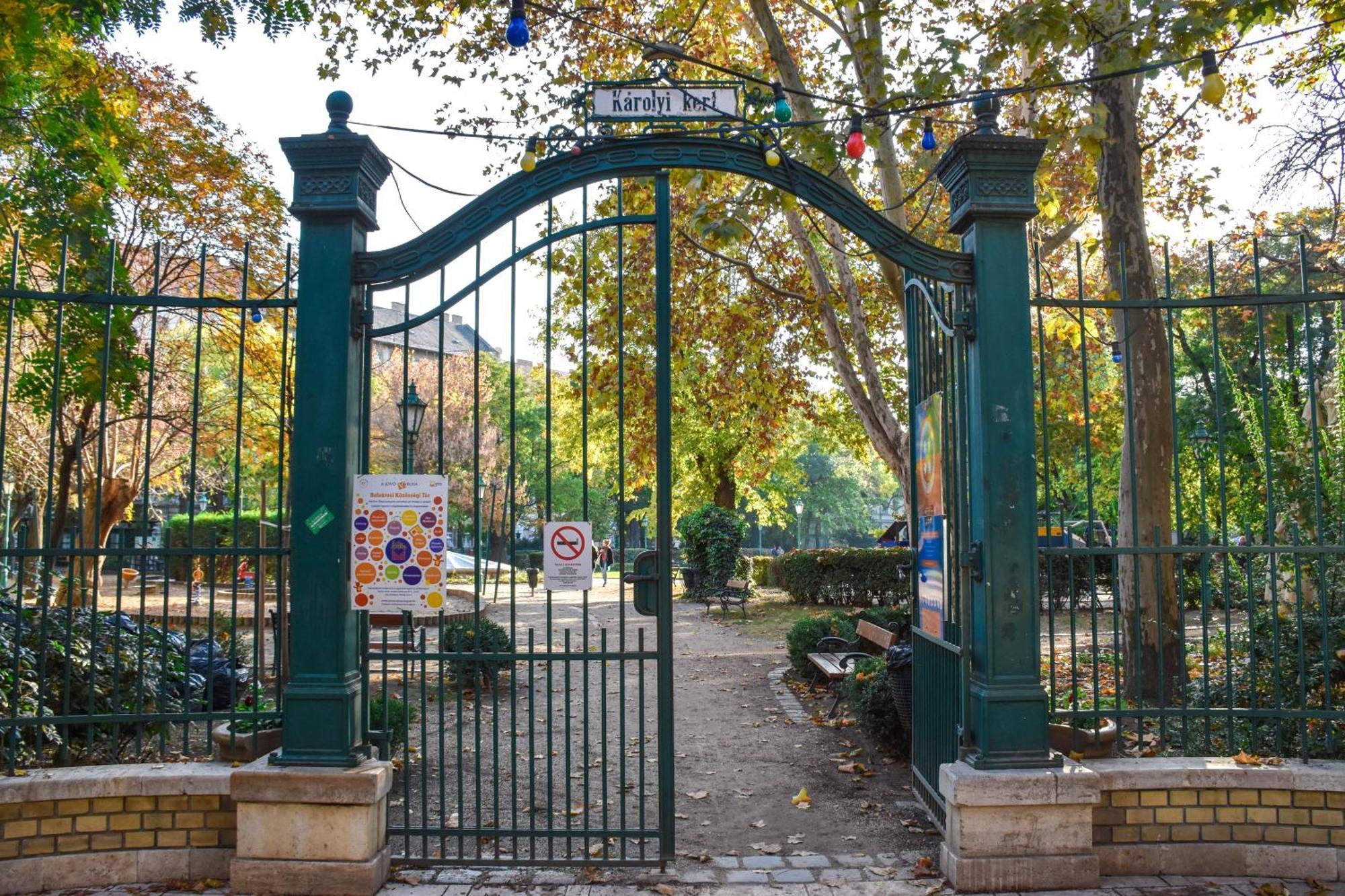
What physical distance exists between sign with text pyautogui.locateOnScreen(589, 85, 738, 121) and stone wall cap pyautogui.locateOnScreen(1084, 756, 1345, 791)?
393cm

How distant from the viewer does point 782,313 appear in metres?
14.7

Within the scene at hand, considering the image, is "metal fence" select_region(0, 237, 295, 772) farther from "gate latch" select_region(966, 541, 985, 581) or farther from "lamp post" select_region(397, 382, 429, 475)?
"gate latch" select_region(966, 541, 985, 581)

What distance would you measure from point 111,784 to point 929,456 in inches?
181

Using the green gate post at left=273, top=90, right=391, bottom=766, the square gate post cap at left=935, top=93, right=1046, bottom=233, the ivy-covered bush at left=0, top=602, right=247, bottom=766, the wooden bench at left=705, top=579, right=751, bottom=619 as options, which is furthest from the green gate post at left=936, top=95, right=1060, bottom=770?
the wooden bench at left=705, top=579, right=751, bottom=619

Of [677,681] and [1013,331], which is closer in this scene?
[1013,331]

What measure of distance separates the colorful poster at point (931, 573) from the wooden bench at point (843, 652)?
9.51 ft

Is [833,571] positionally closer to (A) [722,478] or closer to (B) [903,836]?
(A) [722,478]

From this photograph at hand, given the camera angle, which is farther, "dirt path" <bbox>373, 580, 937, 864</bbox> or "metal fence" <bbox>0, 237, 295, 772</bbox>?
"dirt path" <bbox>373, 580, 937, 864</bbox>

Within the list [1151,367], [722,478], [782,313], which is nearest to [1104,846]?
[1151,367]

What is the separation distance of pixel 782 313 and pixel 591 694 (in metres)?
6.74

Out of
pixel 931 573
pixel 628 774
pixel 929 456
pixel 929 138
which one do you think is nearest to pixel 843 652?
pixel 628 774

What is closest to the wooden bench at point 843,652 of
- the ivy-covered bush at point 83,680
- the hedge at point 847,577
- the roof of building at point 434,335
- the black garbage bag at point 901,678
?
the black garbage bag at point 901,678

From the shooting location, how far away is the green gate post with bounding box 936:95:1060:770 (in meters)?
4.71

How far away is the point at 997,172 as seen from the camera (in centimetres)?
496
